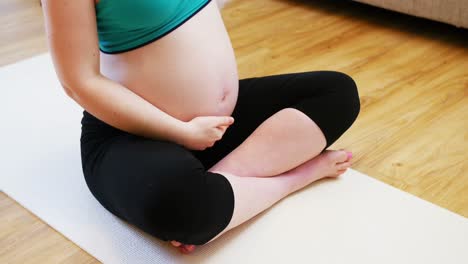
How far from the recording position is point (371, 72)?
1.52 meters

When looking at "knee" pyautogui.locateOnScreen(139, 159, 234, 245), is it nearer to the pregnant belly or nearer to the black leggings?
the black leggings

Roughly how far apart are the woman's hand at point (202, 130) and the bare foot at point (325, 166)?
0.18 m

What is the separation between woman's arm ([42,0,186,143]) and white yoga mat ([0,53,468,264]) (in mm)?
197

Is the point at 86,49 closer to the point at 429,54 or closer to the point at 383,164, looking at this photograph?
the point at 383,164

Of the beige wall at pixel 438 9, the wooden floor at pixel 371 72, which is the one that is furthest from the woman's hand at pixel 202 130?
the beige wall at pixel 438 9

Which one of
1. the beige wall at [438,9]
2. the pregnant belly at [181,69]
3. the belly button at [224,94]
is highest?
the pregnant belly at [181,69]

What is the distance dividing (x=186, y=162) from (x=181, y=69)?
159mm

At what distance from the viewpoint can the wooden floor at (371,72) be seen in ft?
3.43

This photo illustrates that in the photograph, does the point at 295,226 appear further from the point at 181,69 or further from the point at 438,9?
the point at 438,9

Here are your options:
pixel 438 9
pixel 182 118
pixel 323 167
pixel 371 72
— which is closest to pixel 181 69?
pixel 182 118

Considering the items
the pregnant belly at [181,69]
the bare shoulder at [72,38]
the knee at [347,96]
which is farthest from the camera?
the knee at [347,96]

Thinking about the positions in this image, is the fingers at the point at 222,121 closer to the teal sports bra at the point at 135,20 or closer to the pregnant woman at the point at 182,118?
the pregnant woman at the point at 182,118

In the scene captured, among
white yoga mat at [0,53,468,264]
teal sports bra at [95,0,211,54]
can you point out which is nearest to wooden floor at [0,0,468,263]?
white yoga mat at [0,53,468,264]

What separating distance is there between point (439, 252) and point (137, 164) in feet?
1.63
